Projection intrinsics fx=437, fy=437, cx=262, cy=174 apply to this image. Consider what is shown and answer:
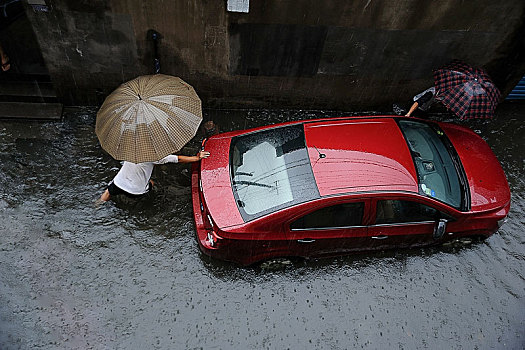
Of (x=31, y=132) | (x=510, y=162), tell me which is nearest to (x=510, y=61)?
(x=510, y=162)

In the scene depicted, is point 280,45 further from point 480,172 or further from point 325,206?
point 480,172

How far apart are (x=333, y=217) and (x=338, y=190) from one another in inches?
14.8

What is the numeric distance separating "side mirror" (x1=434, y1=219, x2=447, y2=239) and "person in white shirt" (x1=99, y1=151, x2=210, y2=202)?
3111 millimetres

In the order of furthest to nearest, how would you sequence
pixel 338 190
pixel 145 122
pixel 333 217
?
1. pixel 333 217
2. pixel 338 190
3. pixel 145 122

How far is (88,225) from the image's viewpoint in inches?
241

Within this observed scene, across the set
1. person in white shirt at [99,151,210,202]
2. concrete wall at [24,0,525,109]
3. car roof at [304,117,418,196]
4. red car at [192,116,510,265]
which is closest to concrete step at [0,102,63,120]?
concrete wall at [24,0,525,109]

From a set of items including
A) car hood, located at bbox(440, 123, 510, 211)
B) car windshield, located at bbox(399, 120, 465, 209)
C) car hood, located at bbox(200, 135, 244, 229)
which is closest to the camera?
car hood, located at bbox(200, 135, 244, 229)

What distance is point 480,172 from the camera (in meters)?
5.95

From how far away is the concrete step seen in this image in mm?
7094

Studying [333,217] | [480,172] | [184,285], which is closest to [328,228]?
[333,217]

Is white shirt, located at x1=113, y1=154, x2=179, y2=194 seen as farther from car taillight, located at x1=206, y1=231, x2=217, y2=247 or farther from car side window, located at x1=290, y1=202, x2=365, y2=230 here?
car side window, located at x1=290, y1=202, x2=365, y2=230

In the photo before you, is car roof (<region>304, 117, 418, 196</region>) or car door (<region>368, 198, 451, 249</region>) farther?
car door (<region>368, 198, 451, 249</region>)

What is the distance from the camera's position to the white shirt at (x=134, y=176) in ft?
18.2

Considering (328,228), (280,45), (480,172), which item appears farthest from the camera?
(280,45)
